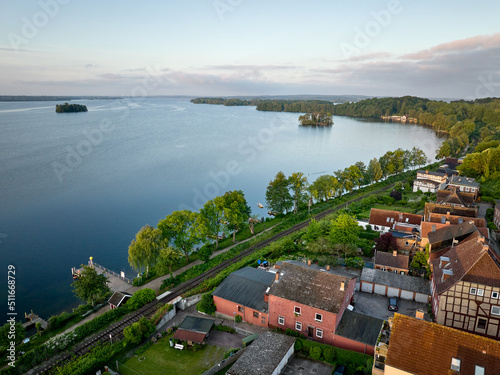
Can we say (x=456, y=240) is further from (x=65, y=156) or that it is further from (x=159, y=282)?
(x=65, y=156)

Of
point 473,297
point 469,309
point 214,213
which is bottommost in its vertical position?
point 469,309

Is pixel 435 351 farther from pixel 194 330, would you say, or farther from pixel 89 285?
pixel 89 285

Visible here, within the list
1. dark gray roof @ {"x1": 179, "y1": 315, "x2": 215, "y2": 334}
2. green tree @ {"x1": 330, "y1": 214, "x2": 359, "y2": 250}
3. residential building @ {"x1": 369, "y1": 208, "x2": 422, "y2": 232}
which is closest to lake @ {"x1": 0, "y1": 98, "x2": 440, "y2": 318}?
dark gray roof @ {"x1": 179, "y1": 315, "x2": 215, "y2": 334}

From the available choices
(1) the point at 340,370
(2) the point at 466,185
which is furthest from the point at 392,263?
(2) the point at 466,185

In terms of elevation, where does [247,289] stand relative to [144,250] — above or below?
above

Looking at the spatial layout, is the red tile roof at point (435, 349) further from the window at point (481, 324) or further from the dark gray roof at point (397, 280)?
the dark gray roof at point (397, 280)

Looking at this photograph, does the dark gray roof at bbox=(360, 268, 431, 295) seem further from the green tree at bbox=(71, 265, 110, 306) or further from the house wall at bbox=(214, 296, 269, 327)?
the green tree at bbox=(71, 265, 110, 306)

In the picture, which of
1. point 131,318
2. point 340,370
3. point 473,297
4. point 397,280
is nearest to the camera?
point 340,370

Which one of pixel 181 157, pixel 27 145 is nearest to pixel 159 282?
pixel 181 157
